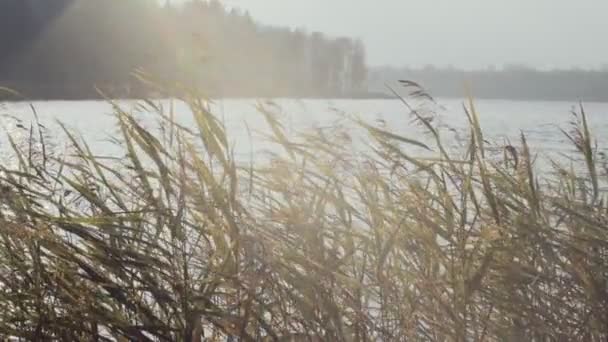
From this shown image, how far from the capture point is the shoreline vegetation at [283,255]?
7.52ft

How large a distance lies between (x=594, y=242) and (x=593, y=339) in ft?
1.13

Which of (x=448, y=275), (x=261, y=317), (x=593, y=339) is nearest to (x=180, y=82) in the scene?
(x=261, y=317)

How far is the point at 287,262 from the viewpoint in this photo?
242cm

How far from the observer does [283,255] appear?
2412 millimetres

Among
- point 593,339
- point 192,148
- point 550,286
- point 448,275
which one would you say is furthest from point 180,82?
point 593,339

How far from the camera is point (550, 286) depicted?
254 centimetres

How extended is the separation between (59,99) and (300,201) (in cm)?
2616

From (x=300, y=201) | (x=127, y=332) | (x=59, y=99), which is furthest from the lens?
(x=59, y=99)

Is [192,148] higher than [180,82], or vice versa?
[180,82]

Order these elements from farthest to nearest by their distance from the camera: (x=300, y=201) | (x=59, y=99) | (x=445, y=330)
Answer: (x=59, y=99), (x=300, y=201), (x=445, y=330)

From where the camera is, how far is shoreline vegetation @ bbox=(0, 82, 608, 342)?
2291mm

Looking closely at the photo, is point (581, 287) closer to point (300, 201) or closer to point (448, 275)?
point (448, 275)

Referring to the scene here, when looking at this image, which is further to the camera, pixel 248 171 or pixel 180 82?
pixel 248 171

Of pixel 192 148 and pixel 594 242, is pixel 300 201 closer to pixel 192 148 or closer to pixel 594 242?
pixel 192 148
